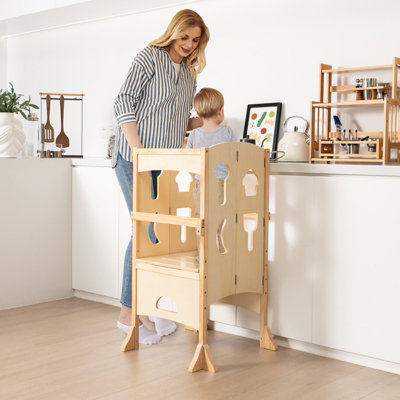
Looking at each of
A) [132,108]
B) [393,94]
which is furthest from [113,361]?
[393,94]

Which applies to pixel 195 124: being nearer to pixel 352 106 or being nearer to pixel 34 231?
pixel 352 106

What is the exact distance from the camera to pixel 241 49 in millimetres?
3232

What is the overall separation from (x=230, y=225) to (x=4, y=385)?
0.92 metres

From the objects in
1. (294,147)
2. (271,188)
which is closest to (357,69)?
(294,147)

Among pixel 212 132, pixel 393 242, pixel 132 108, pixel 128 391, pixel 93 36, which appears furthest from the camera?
pixel 93 36

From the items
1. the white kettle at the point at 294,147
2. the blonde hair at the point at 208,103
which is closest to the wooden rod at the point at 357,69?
the white kettle at the point at 294,147

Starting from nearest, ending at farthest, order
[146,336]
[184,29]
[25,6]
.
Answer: [184,29] → [146,336] → [25,6]

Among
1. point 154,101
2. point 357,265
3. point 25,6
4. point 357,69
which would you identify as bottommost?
point 357,265

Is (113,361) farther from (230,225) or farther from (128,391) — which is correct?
(230,225)

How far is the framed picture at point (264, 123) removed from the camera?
119 inches

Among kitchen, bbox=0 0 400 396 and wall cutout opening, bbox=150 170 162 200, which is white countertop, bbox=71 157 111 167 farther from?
wall cutout opening, bbox=150 170 162 200

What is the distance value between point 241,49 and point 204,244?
4.43 feet

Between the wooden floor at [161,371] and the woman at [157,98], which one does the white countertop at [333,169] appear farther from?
the wooden floor at [161,371]

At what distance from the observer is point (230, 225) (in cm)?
236
